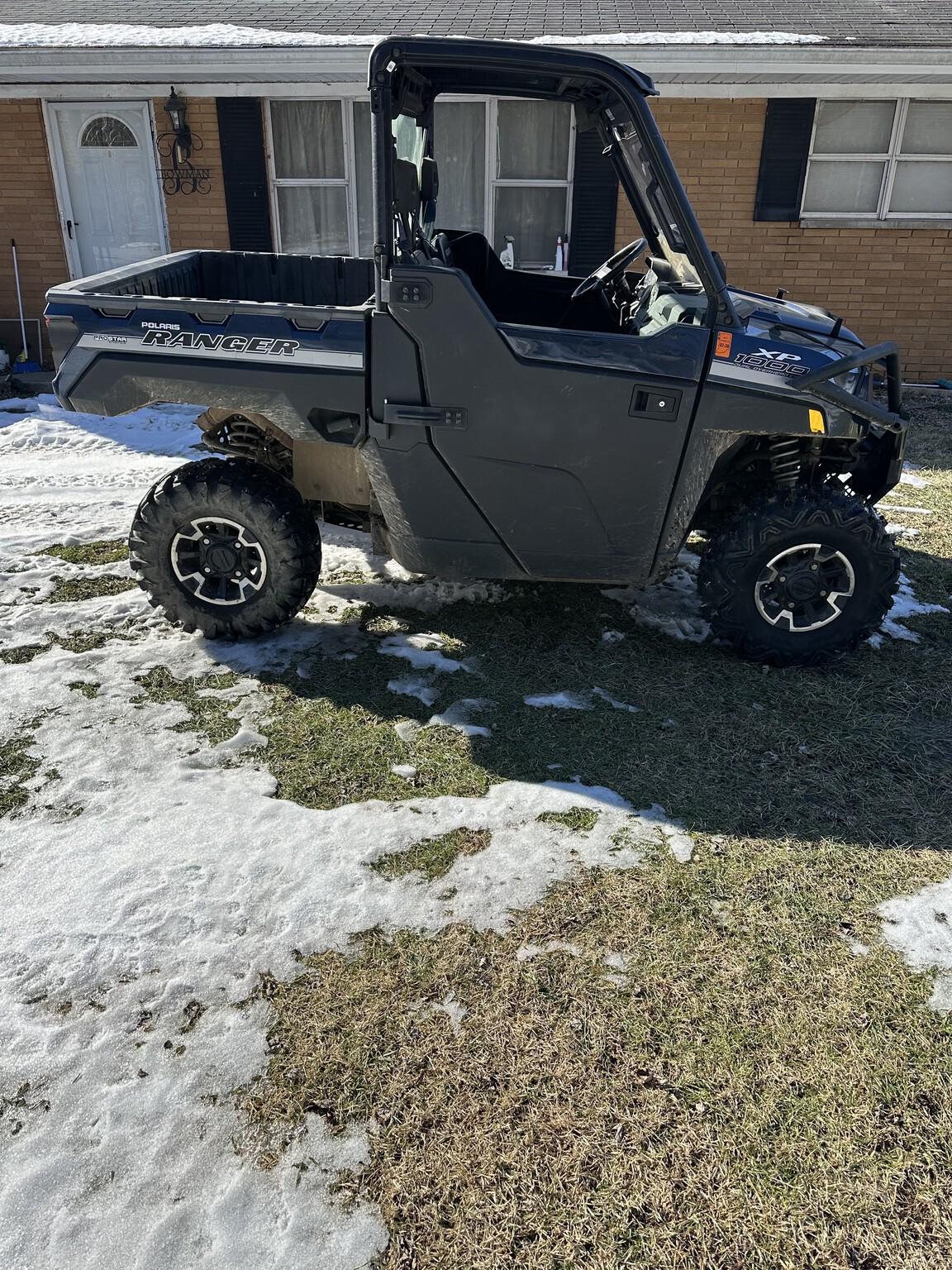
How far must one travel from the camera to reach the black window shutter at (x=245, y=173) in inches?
371

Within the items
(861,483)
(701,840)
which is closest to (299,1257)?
(701,840)

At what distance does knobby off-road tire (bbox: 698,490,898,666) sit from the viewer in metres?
3.96

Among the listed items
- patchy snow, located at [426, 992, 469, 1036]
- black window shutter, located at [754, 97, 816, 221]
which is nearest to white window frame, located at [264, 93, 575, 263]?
black window shutter, located at [754, 97, 816, 221]

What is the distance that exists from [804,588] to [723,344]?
1161 millimetres

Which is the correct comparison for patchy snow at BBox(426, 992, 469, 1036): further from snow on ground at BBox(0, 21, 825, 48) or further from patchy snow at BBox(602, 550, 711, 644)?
snow on ground at BBox(0, 21, 825, 48)

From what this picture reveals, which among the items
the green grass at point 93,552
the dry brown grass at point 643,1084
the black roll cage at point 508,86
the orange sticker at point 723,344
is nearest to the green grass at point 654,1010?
the dry brown grass at point 643,1084

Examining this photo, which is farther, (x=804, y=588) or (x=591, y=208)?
(x=591, y=208)

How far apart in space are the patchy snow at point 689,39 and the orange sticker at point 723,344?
5.95 meters

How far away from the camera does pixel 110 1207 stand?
1965mm

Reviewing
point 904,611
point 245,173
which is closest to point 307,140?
point 245,173

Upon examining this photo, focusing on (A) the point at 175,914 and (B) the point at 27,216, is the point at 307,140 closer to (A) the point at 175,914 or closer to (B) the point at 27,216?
(B) the point at 27,216

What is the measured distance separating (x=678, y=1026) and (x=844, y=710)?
1958 millimetres

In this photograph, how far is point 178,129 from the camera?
9.47 meters

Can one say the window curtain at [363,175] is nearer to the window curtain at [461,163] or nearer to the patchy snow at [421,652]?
the window curtain at [461,163]
